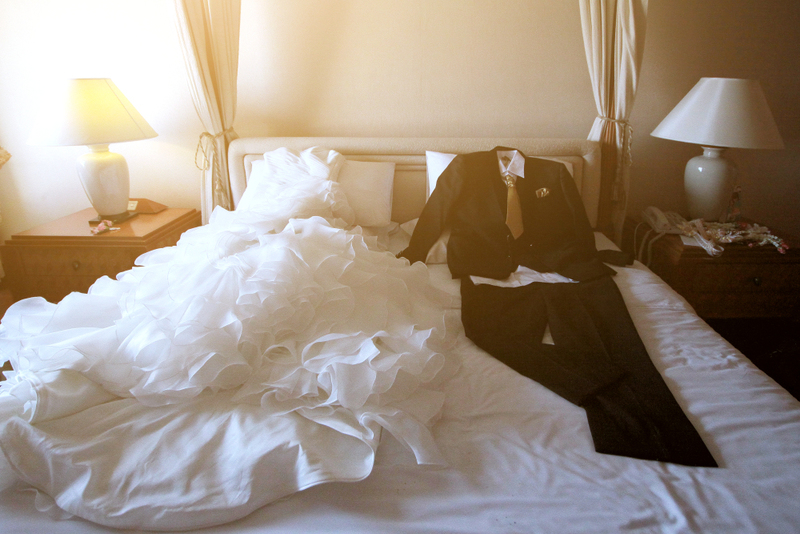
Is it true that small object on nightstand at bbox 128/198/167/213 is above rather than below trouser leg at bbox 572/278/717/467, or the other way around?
above

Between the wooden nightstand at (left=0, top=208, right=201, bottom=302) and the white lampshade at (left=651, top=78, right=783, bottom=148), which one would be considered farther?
the wooden nightstand at (left=0, top=208, right=201, bottom=302)

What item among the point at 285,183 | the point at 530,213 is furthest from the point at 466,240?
the point at 285,183

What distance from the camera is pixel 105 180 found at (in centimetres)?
217

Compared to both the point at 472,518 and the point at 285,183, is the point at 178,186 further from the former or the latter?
the point at 472,518

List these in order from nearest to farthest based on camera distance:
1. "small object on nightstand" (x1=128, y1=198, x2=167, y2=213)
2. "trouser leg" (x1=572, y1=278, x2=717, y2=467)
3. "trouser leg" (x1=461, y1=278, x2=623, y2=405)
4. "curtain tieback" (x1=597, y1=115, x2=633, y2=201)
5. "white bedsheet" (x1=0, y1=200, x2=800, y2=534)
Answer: "white bedsheet" (x1=0, y1=200, x2=800, y2=534) < "trouser leg" (x1=572, y1=278, x2=717, y2=467) < "trouser leg" (x1=461, y1=278, x2=623, y2=405) < "curtain tieback" (x1=597, y1=115, x2=633, y2=201) < "small object on nightstand" (x1=128, y1=198, x2=167, y2=213)

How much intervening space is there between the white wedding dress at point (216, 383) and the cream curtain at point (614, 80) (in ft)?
4.65

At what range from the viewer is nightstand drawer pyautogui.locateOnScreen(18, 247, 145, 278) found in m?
2.08

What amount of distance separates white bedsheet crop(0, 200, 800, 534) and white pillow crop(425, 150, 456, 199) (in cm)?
119

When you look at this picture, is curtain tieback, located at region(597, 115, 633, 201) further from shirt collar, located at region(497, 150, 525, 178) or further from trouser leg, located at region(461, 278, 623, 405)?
trouser leg, located at region(461, 278, 623, 405)

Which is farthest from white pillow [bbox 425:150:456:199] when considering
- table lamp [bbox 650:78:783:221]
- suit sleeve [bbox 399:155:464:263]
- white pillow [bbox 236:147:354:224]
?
table lamp [bbox 650:78:783:221]

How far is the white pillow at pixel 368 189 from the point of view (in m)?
2.11

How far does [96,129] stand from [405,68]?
1424mm

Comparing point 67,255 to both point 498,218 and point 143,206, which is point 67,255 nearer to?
point 143,206

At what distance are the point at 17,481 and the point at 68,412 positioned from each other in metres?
0.14
